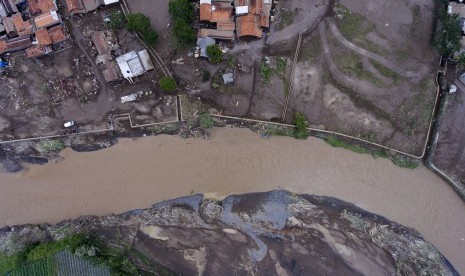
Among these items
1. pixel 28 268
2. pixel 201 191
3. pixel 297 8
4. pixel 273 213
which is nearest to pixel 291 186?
pixel 273 213

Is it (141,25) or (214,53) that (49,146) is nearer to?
(141,25)

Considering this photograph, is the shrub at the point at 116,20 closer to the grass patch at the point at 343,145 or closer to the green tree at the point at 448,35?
the grass patch at the point at 343,145

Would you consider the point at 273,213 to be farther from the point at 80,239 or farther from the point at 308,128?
the point at 80,239

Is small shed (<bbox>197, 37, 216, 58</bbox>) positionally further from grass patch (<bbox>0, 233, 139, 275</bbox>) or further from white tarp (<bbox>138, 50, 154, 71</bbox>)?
grass patch (<bbox>0, 233, 139, 275</bbox>)

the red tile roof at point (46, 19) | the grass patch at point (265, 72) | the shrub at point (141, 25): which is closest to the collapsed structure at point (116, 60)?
the shrub at point (141, 25)

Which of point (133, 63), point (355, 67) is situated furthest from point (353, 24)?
point (133, 63)

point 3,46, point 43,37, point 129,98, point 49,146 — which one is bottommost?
point 49,146
